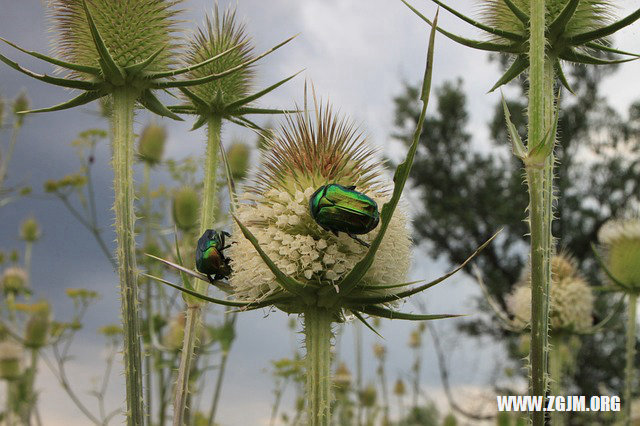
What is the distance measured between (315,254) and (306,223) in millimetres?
140

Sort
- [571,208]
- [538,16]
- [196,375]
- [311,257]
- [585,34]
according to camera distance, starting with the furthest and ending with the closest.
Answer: [571,208] → [196,375] → [585,34] → [538,16] → [311,257]

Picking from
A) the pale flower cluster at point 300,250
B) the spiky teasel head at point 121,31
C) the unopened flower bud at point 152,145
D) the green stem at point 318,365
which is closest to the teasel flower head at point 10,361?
→ the unopened flower bud at point 152,145

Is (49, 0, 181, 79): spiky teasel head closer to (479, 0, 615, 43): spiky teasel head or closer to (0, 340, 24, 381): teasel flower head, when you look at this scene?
(479, 0, 615, 43): spiky teasel head

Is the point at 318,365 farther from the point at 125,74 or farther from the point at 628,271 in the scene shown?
the point at 628,271

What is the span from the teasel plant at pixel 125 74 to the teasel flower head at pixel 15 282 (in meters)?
4.21

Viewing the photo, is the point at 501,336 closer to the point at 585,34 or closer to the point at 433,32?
the point at 585,34

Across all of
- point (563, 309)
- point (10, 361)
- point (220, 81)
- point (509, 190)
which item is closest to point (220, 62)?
point (220, 81)

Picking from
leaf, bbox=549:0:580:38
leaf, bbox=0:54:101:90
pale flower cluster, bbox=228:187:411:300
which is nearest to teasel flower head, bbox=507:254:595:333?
leaf, bbox=549:0:580:38

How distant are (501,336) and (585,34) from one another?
647 inches

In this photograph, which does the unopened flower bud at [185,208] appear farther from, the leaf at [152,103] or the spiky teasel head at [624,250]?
the spiky teasel head at [624,250]

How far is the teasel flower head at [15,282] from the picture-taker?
646cm

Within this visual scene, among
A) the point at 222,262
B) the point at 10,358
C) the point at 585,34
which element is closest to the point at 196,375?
the point at 10,358

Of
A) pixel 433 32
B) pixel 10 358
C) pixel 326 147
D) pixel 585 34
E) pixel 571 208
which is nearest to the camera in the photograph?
pixel 433 32

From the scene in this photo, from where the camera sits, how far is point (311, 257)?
1.96 m
